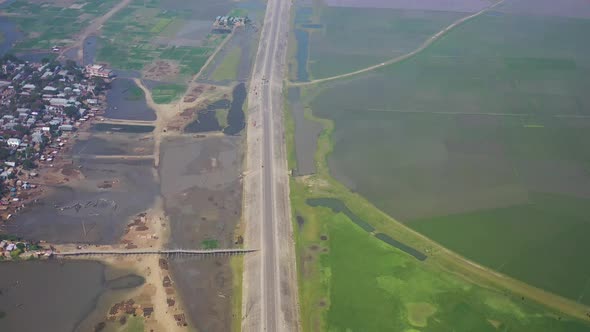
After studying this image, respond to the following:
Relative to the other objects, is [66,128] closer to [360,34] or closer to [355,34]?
[355,34]

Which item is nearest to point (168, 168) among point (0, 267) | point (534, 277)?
Result: point (0, 267)

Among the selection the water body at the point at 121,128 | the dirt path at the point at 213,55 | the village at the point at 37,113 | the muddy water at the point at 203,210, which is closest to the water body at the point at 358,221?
the muddy water at the point at 203,210

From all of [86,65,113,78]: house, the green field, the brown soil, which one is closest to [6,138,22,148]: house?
[86,65,113,78]: house

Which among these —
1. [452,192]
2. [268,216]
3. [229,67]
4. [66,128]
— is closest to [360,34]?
[229,67]

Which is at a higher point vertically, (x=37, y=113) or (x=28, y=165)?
(x=37, y=113)

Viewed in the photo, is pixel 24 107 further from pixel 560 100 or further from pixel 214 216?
pixel 560 100
